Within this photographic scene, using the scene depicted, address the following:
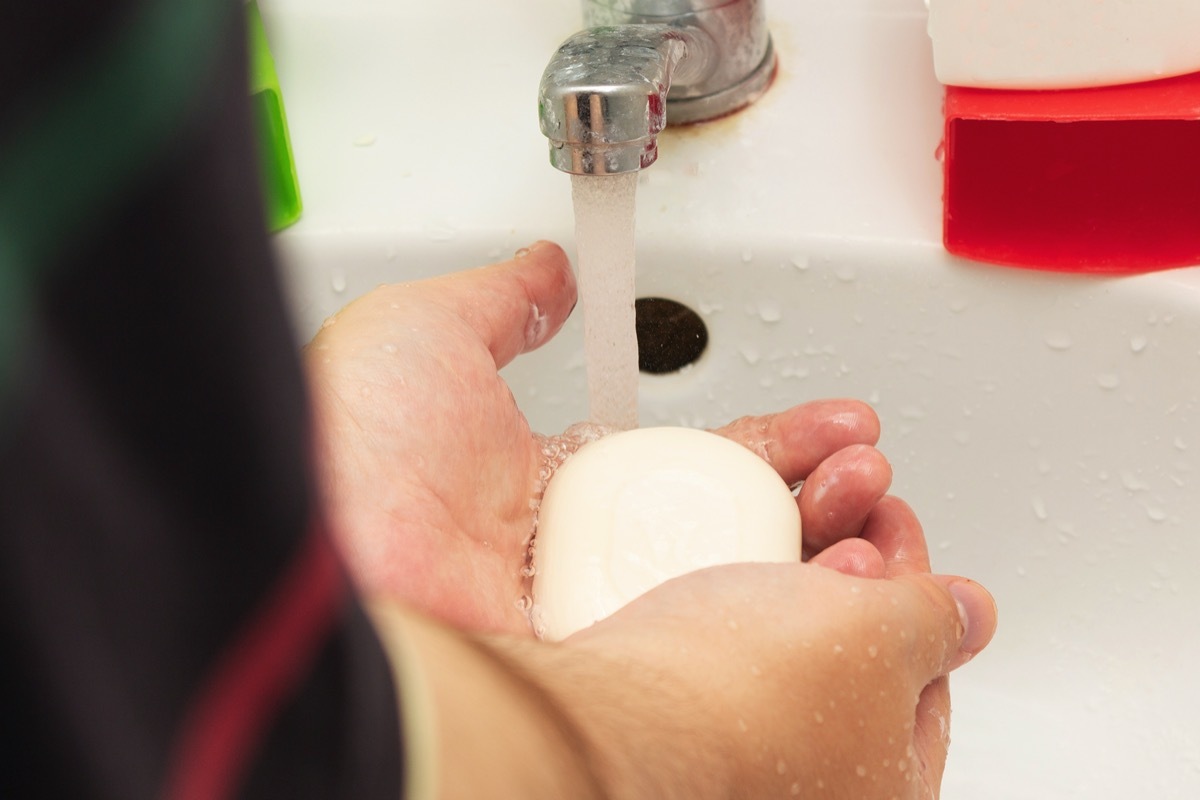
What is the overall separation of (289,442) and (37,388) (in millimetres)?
36

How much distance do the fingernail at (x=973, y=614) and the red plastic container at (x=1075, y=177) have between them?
0.20 m

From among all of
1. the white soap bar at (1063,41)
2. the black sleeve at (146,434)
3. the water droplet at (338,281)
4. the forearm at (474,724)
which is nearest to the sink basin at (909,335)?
the water droplet at (338,281)

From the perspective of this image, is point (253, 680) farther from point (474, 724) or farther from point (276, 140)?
point (276, 140)

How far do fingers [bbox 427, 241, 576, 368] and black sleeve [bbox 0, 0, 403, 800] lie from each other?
1.62ft

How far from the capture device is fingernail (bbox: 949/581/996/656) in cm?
58

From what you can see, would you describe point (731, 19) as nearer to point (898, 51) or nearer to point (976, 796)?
point (898, 51)

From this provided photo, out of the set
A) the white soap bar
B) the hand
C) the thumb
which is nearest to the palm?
the hand

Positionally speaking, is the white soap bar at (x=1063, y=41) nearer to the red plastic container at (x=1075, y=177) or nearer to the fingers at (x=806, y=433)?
the red plastic container at (x=1075, y=177)

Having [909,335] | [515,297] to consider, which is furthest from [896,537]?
[515,297]

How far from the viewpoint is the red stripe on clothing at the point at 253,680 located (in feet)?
0.54

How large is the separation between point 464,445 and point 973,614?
10.9 inches

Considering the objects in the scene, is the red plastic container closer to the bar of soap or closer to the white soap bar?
the white soap bar

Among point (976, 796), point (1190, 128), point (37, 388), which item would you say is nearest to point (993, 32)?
point (1190, 128)

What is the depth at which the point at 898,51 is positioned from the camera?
806 millimetres
